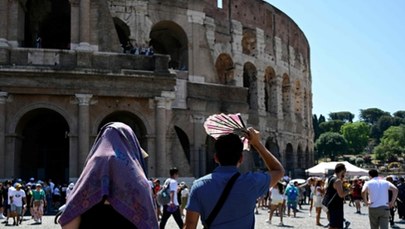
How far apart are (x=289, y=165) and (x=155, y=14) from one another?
55.0 feet

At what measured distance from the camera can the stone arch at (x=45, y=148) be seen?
2356 cm

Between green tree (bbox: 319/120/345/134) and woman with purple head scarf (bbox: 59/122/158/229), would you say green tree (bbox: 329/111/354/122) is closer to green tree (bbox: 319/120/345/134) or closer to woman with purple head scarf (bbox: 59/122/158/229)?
green tree (bbox: 319/120/345/134)

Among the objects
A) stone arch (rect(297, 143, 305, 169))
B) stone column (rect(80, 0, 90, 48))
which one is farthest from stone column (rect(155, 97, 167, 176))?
stone arch (rect(297, 143, 305, 169))

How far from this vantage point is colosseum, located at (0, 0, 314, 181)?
20938 millimetres

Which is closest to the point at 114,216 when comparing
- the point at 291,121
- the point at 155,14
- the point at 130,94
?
the point at 130,94

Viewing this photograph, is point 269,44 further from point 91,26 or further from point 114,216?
point 114,216

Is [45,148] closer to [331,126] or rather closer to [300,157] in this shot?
[300,157]

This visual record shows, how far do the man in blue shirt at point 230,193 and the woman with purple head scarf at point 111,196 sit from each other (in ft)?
2.39

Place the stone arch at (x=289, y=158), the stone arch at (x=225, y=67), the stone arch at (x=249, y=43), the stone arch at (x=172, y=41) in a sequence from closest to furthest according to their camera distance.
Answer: the stone arch at (x=172, y=41) → the stone arch at (x=225, y=67) → the stone arch at (x=249, y=43) → the stone arch at (x=289, y=158)

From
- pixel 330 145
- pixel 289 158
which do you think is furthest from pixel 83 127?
pixel 330 145

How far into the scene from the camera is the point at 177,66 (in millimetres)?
29156

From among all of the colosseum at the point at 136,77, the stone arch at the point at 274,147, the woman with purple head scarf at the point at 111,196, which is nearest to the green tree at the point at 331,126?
the colosseum at the point at 136,77

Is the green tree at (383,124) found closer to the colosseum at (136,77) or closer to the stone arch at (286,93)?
the stone arch at (286,93)

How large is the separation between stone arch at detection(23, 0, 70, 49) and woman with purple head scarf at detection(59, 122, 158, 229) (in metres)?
22.0
